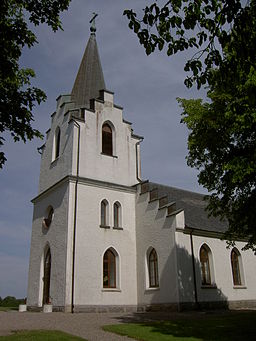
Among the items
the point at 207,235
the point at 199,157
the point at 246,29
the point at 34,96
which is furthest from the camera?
the point at 207,235

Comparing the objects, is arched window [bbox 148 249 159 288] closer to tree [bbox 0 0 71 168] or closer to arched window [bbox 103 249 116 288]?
arched window [bbox 103 249 116 288]

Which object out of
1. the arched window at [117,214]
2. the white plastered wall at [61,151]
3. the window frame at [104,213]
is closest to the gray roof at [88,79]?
the white plastered wall at [61,151]

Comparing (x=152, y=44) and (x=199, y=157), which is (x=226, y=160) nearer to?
(x=199, y=157)

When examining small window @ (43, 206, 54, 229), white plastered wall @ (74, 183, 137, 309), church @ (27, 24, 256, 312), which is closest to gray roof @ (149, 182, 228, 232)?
church @ (27, 24, 256, 312)

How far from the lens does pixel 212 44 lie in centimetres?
685

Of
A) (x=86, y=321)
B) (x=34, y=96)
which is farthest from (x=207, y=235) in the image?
(x=34, y=96)

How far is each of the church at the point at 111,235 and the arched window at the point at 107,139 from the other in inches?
3.1

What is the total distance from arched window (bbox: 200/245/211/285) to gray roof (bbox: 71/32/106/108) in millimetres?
13763

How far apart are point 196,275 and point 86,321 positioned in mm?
9795

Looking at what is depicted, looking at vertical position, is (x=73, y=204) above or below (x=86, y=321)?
above

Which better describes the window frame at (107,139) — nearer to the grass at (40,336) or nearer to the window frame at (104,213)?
the window frame at (104,213)

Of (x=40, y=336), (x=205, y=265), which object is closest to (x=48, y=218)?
(x=205, y=265)

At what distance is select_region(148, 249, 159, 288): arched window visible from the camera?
2326 cm

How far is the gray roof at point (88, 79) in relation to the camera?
28359 millimetres
